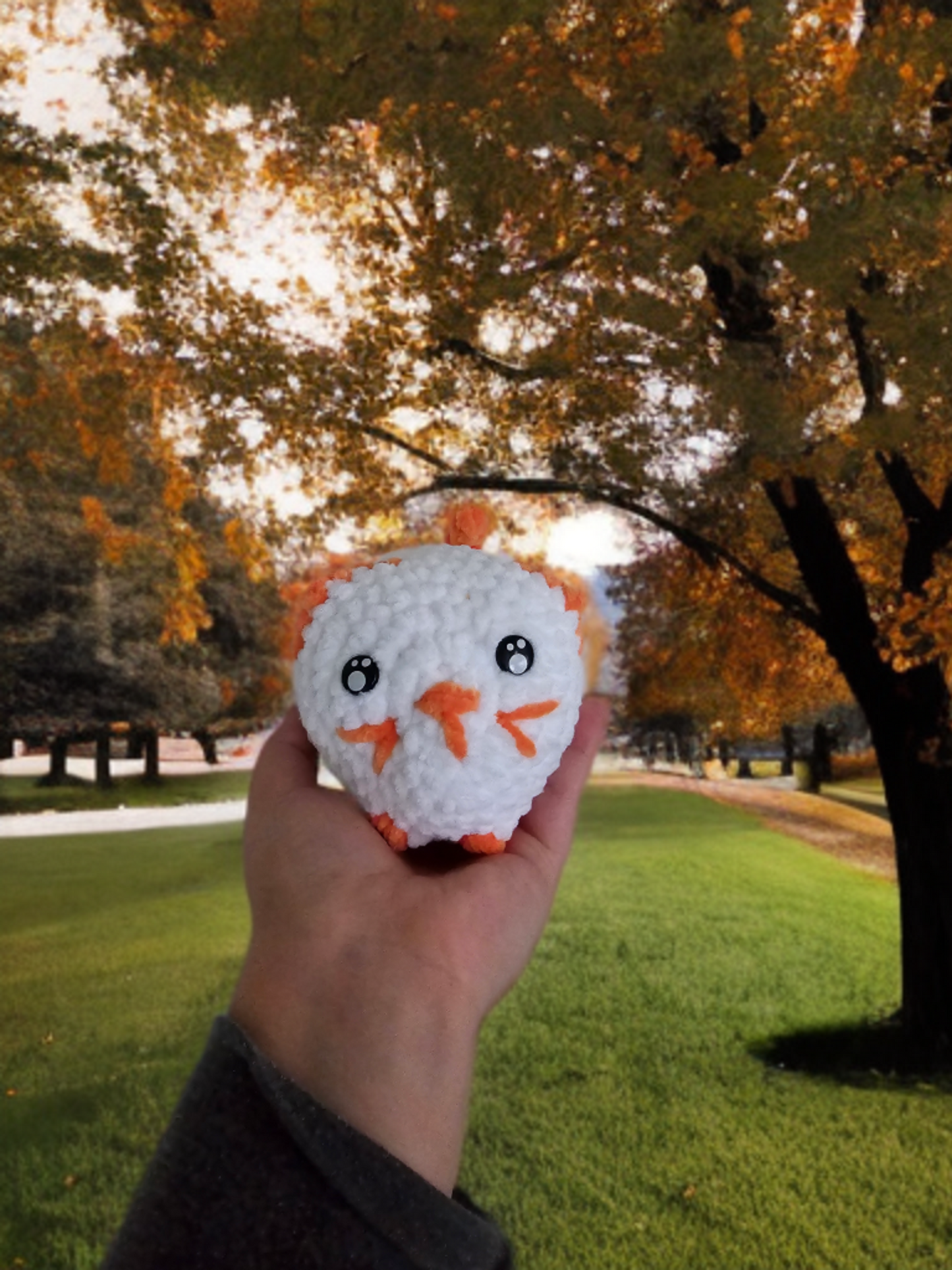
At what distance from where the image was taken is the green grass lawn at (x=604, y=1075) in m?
3.04

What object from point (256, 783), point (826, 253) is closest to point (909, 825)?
point (826, 253)

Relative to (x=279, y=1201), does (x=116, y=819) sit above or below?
below

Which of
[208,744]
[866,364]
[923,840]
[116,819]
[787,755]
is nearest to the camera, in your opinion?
[866,364]

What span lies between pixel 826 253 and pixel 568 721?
7.24 ft

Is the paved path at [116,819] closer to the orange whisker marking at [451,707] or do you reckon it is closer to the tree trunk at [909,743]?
the tree trunk at [909,743]

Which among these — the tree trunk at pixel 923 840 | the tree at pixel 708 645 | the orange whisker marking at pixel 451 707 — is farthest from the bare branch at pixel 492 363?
the orange whisker marking at pixel 451 707

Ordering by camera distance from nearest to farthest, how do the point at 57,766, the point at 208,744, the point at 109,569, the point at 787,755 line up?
the point at 109,569, the point at 57,766, the point at 208,744, the point at 787,755

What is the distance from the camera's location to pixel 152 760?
1012 cm

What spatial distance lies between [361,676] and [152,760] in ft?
31.6

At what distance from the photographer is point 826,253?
2.84 meters

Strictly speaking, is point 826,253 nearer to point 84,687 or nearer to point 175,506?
point 175,506

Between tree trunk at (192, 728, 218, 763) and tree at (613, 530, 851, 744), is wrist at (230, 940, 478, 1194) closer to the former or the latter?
tree at (613, 530, 851, 744)

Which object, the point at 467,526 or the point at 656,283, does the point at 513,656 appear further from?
the point at 656,283

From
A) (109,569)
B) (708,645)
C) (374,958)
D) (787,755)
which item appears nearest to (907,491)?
(708,645)
